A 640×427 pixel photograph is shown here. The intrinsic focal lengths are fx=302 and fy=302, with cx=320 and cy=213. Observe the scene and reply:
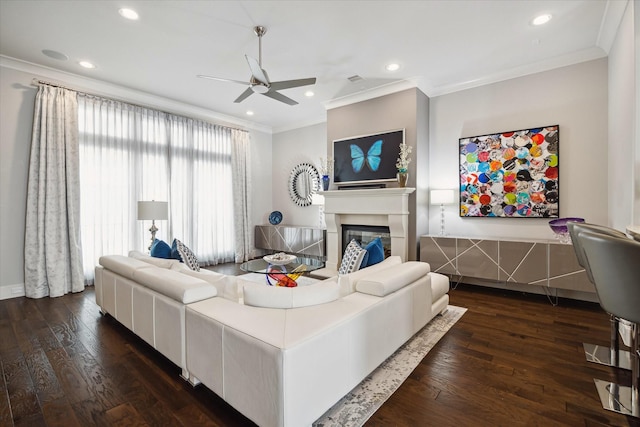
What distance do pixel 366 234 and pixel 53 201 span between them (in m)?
4.44

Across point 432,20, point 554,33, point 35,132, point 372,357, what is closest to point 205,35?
point 432,20

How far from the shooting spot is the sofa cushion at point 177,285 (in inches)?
74.9

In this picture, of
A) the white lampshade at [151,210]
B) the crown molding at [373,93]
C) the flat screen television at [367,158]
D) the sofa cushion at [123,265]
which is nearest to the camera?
the sofa cushion at [123,265]

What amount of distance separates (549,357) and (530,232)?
2.15 meters

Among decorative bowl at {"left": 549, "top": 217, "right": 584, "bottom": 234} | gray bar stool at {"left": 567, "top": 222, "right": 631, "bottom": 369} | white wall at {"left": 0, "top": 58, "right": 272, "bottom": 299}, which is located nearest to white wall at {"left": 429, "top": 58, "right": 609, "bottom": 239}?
decorative bowl at {"left": 549, "top": 217, "right": 584, "bottom": 234}

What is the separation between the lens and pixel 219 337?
158cm

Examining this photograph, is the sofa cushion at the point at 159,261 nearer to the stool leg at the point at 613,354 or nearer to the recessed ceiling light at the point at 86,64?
the recessed ceiling light at the point at 86,64

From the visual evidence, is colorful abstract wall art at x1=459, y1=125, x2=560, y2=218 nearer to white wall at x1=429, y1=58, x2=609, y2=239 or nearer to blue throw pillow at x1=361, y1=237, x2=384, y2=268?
white wall at x1=429, y1=58, x2=609, y2=239

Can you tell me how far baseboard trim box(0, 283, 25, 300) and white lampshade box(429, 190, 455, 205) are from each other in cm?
564

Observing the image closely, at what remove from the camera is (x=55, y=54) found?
11.9 ft

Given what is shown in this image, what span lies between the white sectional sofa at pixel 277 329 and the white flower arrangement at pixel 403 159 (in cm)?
209

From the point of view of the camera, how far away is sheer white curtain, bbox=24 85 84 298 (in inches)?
152

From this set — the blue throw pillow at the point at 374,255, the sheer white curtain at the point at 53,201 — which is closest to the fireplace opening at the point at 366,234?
the blue throw pillow at the point at 374,255

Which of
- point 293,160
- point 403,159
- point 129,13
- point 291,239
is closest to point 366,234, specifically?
point 403,159
